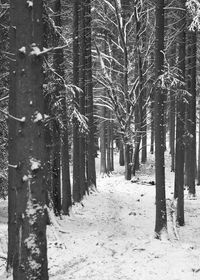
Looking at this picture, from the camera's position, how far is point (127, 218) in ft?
54.0

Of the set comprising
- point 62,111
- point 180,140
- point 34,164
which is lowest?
point 34,164

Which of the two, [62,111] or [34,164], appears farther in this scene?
[62,111]

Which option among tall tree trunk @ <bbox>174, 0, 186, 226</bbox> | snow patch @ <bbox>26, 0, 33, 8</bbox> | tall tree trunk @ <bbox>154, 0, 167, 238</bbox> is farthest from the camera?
tall tree trunk @ <bbox>174, 0, 186, 226</bbox>

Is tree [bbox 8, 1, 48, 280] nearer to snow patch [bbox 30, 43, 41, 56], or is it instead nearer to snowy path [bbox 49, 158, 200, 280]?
snow patch [bbox 30, 43, 41, 56]

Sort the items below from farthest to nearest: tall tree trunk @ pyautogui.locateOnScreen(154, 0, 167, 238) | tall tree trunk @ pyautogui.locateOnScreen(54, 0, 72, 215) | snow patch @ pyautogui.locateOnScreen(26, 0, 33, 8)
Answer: tall tree trunk @ pyautogui.locateOnScreen(54, 0, 72, 215), tall tree trunk @ pyautogui.locateOnScreen(154, 0, 167, 238), snow patch @ pyautogui.locateOnScreen(26, 0, 33, 8)

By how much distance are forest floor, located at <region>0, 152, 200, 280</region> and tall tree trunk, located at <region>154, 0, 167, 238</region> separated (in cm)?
72

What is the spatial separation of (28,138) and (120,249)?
6633 millimetres

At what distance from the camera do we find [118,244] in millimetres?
11555

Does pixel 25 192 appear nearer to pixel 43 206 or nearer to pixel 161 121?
pixel 43 206

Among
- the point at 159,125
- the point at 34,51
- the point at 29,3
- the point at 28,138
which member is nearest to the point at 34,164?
the point at 28,138

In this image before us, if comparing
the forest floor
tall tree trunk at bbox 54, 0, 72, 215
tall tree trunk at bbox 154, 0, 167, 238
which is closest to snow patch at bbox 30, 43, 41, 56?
the forest floor

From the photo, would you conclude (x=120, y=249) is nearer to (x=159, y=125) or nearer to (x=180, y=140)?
(x=159, y=125)

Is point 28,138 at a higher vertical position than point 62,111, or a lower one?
lower

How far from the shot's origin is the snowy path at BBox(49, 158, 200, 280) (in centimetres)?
897
